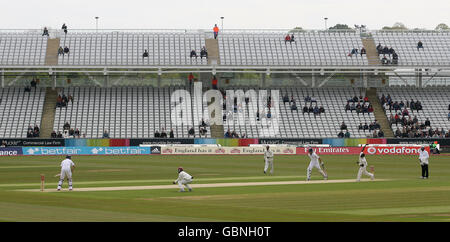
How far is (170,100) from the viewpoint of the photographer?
85.9 meters

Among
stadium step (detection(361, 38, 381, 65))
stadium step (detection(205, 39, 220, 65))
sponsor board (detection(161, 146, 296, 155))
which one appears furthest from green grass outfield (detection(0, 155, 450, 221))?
stadium step (detection(361, 38, 381, 65))

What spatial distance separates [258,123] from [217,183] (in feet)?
132

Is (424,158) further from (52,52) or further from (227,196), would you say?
(52,52)

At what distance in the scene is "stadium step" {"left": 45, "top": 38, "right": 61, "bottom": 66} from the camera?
87250 millimetres

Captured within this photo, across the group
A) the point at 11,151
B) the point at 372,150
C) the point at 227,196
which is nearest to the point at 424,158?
the point at 227,196

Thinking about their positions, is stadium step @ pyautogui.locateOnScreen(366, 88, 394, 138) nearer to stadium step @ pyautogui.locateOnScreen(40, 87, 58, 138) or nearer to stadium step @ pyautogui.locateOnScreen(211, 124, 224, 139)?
stadium step @ pyautogui.locateOnScreen(211, 124, 224, 139)

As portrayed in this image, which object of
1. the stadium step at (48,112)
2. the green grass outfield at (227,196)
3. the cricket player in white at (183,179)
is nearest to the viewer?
the green grass outfield at (227,196)

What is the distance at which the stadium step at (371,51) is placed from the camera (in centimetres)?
9138

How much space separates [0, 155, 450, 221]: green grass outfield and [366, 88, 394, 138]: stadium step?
938 inches

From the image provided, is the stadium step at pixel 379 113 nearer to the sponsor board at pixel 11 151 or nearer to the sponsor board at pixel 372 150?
the sponsor board at pixel 372 150

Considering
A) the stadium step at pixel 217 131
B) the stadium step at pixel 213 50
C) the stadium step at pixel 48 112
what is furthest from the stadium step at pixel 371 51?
the stadium step at pixel 48 112

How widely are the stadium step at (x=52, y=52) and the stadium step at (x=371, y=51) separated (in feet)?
114

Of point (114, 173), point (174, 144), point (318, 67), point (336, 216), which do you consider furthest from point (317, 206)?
Answer: point (318, 67)
